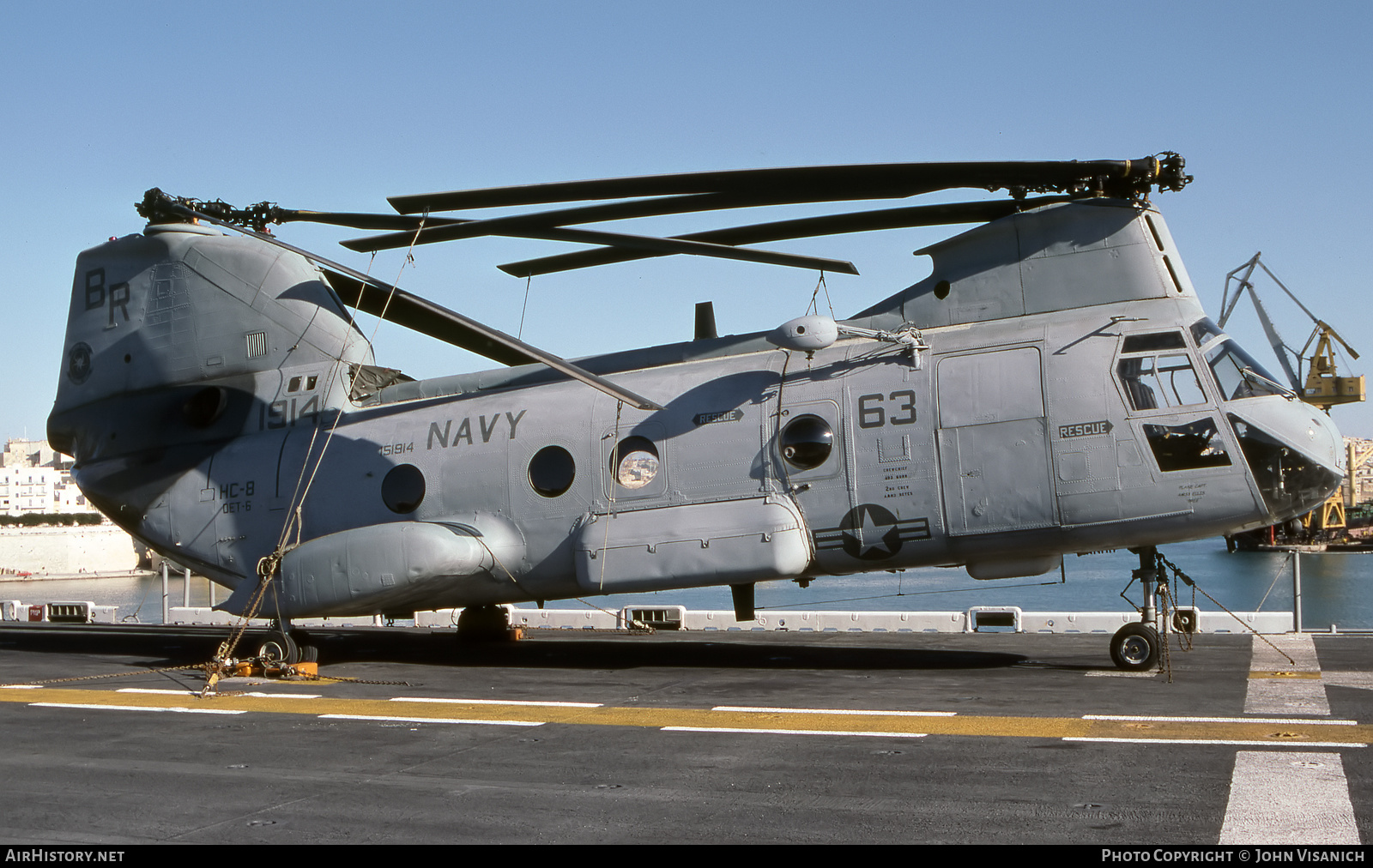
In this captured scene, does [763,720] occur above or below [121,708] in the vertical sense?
below

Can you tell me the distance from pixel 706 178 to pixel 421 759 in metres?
6.57

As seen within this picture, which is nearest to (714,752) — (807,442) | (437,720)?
(437,720)

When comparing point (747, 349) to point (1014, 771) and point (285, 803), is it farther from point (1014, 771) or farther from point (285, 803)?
point (285, 803)

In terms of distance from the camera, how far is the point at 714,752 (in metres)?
8.34

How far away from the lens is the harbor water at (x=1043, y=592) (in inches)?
1900

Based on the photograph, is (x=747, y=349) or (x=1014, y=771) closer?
(x=1014, y=771)

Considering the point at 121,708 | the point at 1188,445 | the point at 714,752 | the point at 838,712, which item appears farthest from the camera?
the point at 1188,445

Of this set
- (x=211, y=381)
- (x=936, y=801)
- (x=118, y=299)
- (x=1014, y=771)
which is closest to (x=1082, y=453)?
(x=1014, y=771)

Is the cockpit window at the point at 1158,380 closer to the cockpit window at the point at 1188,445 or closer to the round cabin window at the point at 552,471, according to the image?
the cockpit window at the point at 1188,445

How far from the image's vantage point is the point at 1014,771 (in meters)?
7.36

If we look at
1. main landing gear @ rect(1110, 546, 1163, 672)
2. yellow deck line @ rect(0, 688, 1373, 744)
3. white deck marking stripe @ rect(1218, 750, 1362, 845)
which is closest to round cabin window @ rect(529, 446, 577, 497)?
yellow deck line @ rect(0, 688, 1373, 744)

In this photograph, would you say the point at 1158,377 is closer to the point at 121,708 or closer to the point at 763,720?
the point at 763,720

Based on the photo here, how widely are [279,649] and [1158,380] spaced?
10652 mm

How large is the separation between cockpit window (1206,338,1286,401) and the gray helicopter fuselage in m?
0.03
